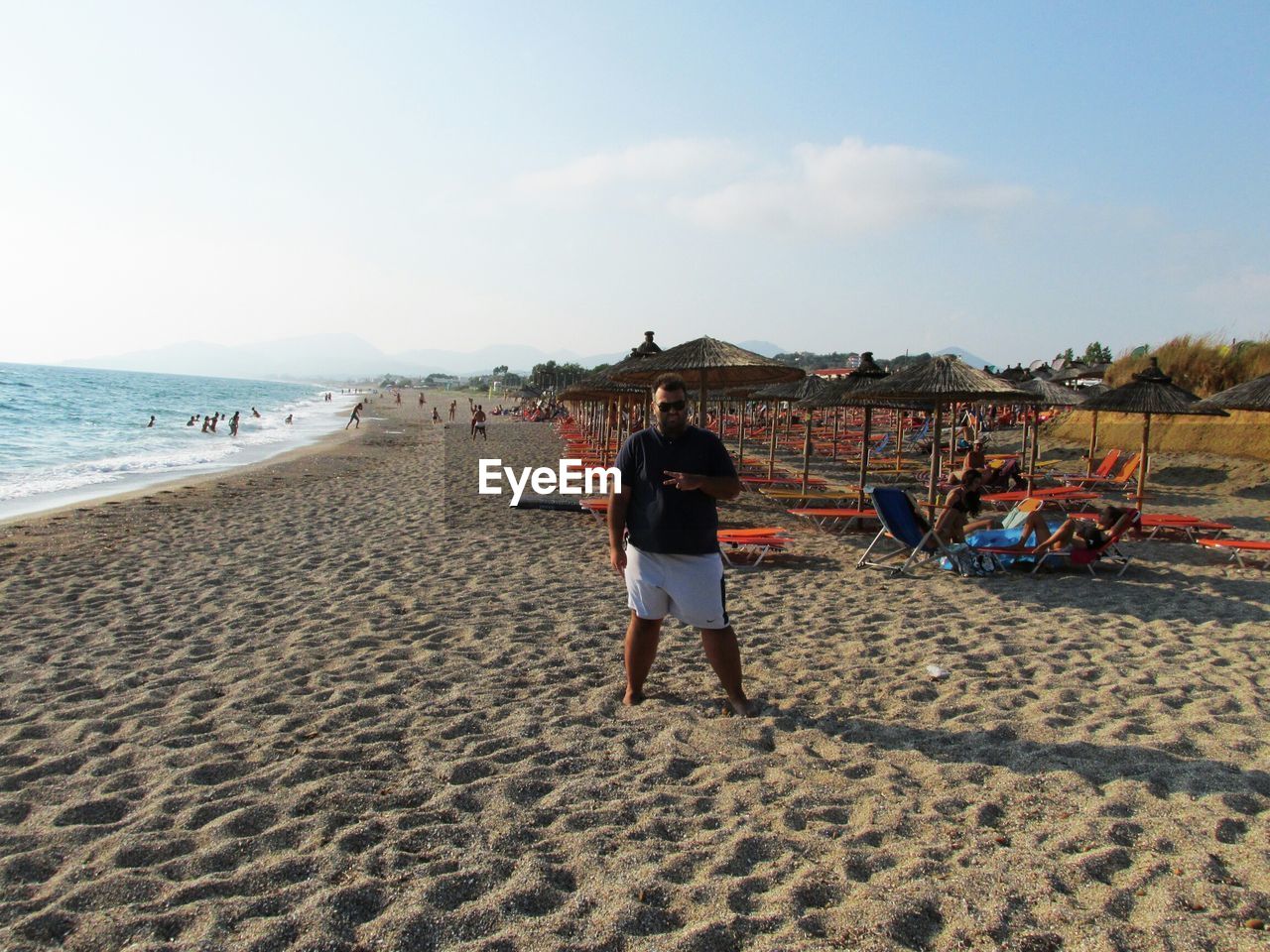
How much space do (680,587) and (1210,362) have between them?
20.2 metres

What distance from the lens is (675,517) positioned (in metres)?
3.18

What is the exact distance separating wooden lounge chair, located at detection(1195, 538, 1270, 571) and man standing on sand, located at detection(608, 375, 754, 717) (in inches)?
236

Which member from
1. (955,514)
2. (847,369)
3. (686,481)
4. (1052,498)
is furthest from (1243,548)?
(847,369)

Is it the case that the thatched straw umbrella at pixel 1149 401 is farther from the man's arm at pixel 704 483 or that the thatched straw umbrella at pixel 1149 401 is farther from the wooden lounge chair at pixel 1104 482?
the man's arm at pixel 704 483

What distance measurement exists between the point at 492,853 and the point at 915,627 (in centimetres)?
337

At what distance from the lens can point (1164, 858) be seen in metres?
2.39

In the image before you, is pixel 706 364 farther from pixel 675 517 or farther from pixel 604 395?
pixel 604 395

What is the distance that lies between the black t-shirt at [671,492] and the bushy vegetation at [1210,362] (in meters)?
17.8

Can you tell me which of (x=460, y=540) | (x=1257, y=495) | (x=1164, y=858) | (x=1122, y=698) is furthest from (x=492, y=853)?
(x=1257, y=495)

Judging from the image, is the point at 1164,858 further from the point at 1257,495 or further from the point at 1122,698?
the point at 1257,495

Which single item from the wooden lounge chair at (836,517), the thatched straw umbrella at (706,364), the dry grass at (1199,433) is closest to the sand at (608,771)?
the thatched straw umbrella at (706,364)

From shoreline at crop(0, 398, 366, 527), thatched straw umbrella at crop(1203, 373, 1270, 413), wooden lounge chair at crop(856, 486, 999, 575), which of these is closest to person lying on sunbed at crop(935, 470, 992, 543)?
wooden lounge chair at crop(856, 486, 999, 575)

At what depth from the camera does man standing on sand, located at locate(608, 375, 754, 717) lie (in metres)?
3.18

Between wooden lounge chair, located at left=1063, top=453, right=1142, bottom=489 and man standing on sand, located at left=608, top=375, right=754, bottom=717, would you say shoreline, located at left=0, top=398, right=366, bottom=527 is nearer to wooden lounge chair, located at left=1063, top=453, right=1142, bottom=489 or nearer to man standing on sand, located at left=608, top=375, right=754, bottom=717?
man standing on sand, located at left=608, top=375, right=754, bottom=717
